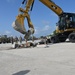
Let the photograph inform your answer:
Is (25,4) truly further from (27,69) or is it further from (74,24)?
(27,69)

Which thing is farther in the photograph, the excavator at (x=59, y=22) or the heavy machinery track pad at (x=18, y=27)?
the excavator at (x=59, y=22)

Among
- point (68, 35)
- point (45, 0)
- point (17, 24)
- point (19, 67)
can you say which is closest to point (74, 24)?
point (68, 35)

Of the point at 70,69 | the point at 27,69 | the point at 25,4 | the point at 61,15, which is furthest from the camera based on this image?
the point at 61,15

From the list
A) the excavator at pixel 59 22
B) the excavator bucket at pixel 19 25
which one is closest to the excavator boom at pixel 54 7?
the excavator at pixel 59 22

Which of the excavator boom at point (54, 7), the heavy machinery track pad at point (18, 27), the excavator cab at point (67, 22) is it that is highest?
the excavator boom at point (54, 7)

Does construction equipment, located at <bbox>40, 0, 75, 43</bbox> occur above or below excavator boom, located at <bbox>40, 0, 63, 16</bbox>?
below

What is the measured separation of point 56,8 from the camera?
3262 centimetres

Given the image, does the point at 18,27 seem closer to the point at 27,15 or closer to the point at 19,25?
the point at 19,25

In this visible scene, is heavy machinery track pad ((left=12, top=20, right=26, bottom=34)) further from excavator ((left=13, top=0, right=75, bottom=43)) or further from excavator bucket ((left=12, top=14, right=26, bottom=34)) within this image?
excavator ((left=13, top=0, right=75, bottom=43))

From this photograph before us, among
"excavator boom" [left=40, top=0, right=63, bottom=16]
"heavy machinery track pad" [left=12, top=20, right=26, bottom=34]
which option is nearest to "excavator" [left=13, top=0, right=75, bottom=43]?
"excavator boom" [left=40, top=0, right=63, bottom=16]

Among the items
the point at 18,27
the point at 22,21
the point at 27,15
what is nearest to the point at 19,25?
the point at 18,27

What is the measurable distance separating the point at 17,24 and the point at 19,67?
53.0 feet

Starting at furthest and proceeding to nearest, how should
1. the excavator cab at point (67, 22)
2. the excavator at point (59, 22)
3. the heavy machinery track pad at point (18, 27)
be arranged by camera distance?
the excavator cab at point (67, 22), the excavator at point (59, 22), the heavy machinery track pad at point (18, 27)

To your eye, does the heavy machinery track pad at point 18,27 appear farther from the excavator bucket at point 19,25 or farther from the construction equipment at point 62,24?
the construction equipment at point 62,24
